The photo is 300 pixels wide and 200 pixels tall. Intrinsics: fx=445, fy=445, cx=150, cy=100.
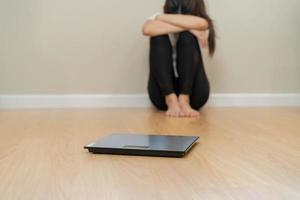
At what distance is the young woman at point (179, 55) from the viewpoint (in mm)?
2166

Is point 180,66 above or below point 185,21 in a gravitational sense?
below

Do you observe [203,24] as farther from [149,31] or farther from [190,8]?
[149,31]

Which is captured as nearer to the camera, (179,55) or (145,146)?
(145,146)

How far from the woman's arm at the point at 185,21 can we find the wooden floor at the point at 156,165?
1.92 feet

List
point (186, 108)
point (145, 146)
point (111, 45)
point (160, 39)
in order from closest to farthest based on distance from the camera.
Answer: point (145, 146), point (186, 108), point (160, 39), point (111, 45)

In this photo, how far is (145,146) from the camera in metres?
1.16

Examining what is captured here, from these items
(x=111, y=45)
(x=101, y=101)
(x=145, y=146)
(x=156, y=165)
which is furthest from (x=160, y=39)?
(x=156, y=165)

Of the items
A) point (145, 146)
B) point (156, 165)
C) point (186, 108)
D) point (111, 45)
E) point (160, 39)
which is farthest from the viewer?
point (111, 45)

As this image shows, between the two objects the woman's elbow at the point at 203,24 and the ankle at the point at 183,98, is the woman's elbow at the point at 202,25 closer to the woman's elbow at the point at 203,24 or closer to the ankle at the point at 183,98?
the woman's elbow at the point at 203,24

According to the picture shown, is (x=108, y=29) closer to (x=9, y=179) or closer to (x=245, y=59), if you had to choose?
(x=245, y=59)

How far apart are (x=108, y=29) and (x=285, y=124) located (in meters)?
1.25

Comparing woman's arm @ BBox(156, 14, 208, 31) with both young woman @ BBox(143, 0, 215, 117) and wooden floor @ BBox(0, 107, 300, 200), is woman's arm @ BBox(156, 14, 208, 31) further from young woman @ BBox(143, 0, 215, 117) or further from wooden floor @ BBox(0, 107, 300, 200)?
wooden floor @ BBox(0, 107, 300, 200)

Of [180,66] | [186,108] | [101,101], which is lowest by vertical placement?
[101,101]

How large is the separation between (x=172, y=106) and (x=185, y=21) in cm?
43
